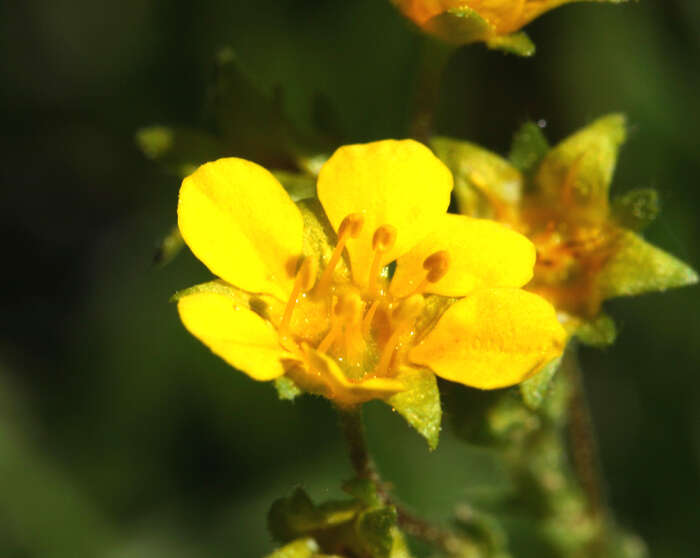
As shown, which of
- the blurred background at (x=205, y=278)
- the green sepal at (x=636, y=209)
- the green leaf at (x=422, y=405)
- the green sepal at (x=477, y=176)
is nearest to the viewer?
the green leaf at (x=422, y=405)

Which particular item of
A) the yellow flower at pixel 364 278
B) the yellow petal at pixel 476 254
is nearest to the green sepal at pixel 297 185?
the yellow flower at pixel 364 278

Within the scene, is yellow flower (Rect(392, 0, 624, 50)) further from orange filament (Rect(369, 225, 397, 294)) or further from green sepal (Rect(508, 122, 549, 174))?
orange filament (Rect(369, 225, 397, 294))

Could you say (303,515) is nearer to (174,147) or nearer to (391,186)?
(391,186)

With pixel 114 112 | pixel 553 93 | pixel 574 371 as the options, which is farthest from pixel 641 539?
pixel 114 112

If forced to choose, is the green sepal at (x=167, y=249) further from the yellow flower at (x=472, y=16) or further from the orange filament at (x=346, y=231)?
the yellow flower at (x=472, y=16)

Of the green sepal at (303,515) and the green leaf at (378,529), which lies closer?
the green leaf at (378,529)

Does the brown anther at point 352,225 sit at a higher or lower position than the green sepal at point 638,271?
higher

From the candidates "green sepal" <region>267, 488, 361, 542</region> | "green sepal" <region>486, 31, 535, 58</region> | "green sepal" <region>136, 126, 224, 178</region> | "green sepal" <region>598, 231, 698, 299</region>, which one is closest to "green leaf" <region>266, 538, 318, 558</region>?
"green sepal" <region>267, 488, 361, 542</region>
